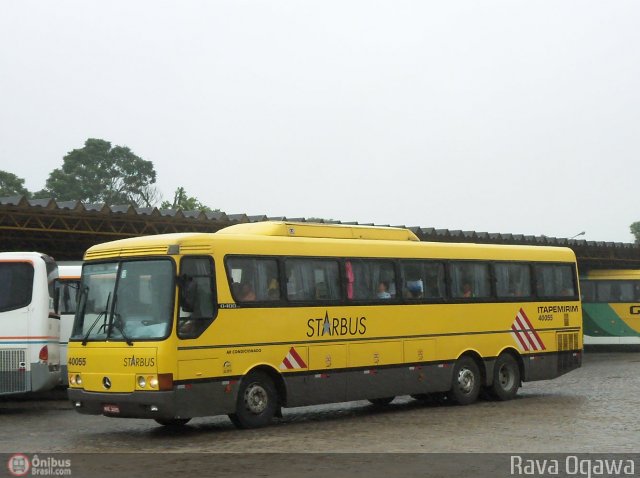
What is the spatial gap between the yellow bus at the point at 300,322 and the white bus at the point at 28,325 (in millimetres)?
3586

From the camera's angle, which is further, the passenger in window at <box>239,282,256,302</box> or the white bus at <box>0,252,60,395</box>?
the white bus at <box>0,252,60,395</box>

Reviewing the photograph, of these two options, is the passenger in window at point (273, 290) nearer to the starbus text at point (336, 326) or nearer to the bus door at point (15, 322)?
the starbus text at point (336, 326)

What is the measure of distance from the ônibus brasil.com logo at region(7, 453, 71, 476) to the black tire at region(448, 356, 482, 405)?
28.6ft

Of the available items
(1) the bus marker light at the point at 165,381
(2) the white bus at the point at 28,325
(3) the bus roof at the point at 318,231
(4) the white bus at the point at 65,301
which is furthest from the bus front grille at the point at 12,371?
(1) the bus marker light at the point at 165,381

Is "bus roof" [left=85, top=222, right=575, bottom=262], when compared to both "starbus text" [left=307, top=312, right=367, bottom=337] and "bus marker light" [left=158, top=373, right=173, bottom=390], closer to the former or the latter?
"starbus text" [left=307, top=312, right=367, bottom=337]

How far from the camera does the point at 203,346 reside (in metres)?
14.9

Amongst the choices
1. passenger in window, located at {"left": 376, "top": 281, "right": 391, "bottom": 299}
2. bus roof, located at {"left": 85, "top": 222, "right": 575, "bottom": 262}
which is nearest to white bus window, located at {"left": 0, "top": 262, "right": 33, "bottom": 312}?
bus roof, located at {"left": 85, "top": 222, "right": 575, "bottom": 262}

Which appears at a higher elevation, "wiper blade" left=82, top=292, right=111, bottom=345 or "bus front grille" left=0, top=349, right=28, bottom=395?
"wiper blade" left=82, top=292, right=111, bottom=345

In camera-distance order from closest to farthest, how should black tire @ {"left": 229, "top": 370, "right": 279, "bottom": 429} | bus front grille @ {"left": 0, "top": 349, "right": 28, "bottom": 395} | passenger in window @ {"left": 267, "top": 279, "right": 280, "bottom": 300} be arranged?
black tire @ {"left": 229, "top": 370, "right": 279, "bottom": 429} → passenger in window @ {"left": 267, "top": 279, "right": 280, "bottom": 300} → bus front grille @ {"left": 0, "top": 349, "right": 28, "bottom": 395}

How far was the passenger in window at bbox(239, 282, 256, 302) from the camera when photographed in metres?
15.7

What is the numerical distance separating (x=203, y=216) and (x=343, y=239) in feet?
37.4

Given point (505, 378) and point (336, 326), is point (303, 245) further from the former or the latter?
point (505, 378)

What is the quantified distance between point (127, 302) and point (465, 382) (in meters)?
7.17

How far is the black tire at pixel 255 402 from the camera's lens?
50.5 feet
